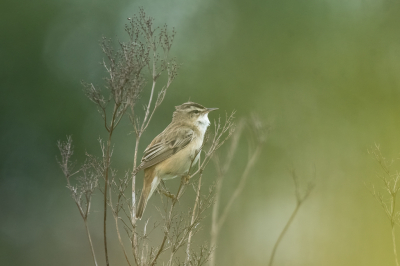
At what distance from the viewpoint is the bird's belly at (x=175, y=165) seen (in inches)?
155

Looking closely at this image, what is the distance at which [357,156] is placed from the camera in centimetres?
500

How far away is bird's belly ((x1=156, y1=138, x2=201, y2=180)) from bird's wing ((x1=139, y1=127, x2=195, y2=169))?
56 millimetres

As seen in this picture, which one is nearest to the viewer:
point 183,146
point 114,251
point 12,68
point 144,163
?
point 144,163

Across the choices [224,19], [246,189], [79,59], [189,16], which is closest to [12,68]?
[79,59]

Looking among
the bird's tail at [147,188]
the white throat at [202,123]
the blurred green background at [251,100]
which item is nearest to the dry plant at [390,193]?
the blurred green background at [251,100]

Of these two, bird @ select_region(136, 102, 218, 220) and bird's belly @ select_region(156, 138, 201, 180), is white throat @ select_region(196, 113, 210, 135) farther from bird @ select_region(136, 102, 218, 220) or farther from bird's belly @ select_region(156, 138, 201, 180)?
bird's belly @ select_region(156, 138, 201, 180)

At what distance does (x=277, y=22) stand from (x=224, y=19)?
3.34 ft

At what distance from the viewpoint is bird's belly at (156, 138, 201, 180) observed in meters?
3.94

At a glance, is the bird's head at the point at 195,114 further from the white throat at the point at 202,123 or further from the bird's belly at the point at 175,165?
the bird's belly at the point at 175,165

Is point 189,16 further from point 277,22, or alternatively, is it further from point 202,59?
point 277,22

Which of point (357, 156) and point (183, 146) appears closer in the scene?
point (183, 146)

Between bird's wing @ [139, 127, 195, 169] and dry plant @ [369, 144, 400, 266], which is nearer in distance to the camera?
dry plant @ [369, 144, 400, 266]

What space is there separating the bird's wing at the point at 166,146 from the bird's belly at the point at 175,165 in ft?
0.18

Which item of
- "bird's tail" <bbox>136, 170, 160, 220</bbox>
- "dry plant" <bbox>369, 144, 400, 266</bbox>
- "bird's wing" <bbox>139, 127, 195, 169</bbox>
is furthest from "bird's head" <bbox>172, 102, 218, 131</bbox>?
"dry plant" <bbox>369, 144, 400, 266</bbox>
